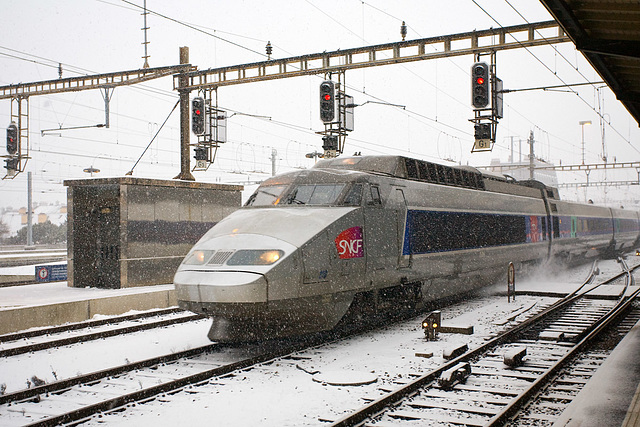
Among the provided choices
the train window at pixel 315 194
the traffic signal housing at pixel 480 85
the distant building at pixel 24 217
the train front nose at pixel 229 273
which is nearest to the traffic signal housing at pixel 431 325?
the train window at pixel 315 194

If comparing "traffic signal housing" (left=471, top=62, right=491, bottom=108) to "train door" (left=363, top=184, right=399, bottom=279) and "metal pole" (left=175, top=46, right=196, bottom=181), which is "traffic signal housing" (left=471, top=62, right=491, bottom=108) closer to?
"train door" (left=363, top=184, right=399, bottom=279)

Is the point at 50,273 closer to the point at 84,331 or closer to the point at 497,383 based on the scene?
the point at 84,331

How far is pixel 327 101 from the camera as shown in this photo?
15664 millimetres

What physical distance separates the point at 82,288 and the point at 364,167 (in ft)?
27.0

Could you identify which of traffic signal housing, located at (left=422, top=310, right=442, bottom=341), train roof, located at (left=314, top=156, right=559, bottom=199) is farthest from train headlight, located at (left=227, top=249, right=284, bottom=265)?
Answer: train roof, located at (left=314, top=156, right=559, bottom=199)

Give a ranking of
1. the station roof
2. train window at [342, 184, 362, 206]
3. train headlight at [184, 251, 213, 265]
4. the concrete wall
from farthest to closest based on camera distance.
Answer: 1. the concrete wall
2. train window at [342, 184, 362, 206]
3. train headlight at [184, 251, 213, 265]
4. the station roof

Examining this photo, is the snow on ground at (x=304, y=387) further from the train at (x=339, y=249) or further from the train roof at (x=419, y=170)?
the train roof at (x=419, y=170)

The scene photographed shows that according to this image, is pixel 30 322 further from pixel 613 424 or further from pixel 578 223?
pixel 578 223

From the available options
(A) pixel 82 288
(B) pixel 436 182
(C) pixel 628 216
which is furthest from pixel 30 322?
(C) pixel 628 216

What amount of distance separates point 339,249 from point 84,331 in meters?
5.11

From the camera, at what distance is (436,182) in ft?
41.4

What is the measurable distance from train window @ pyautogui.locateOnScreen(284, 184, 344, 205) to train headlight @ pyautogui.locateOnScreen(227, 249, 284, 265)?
175cm

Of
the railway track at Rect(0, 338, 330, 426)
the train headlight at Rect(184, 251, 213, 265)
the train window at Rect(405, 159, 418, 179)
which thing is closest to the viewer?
the railway track at Rect(0, 338, 330, 426)

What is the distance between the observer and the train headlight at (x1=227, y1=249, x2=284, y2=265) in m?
7.96
